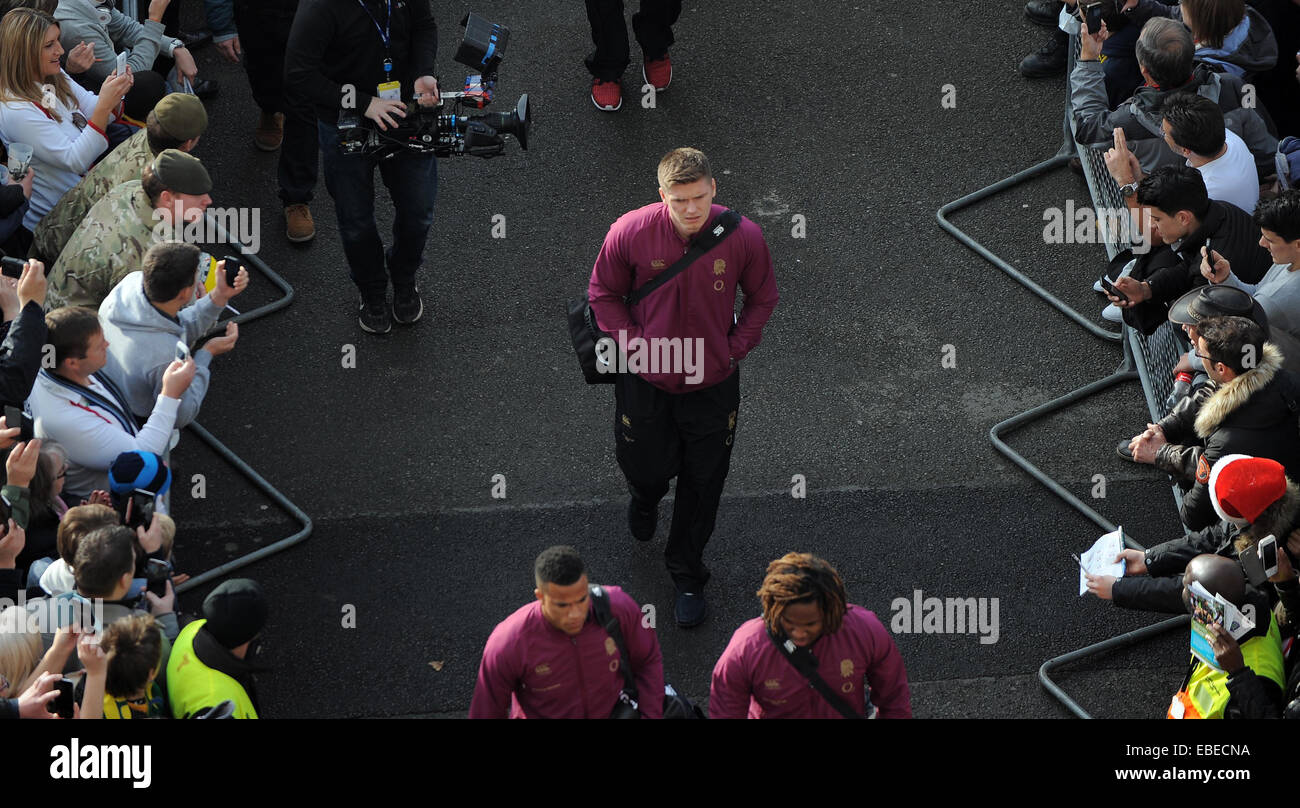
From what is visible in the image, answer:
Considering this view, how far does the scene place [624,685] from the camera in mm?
4836

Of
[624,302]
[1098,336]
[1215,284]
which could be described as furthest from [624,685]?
[1098,336]

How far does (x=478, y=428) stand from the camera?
23.8 ft

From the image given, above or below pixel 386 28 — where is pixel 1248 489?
below

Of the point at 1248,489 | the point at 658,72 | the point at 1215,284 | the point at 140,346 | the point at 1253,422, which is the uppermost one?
the point at 658,72

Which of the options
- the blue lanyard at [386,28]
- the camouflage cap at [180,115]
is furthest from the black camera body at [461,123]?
the camouflage cap at [180,115]

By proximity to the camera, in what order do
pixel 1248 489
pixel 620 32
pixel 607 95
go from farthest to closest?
pixel 607 95
pixel 620 32
pixel 1248 489

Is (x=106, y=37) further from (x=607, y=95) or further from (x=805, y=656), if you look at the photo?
(x=805, y=656)

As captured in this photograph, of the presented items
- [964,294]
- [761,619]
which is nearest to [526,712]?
[761,619]

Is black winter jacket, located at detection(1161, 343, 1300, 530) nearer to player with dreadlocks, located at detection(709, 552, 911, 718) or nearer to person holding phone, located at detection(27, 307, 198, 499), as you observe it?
player with dreadlocks, located at detection(709, 552, 911, 718)

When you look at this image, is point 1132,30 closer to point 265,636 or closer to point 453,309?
point 453,309

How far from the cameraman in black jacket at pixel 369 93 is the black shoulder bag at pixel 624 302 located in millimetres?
1584

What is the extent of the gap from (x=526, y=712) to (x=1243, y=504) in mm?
2751

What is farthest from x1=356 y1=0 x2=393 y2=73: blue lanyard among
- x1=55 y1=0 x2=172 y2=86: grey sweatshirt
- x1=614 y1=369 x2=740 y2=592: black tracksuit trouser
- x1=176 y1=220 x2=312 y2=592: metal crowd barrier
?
x1=614 y1=369 x2=740 y2=592: black tracksuit trouser

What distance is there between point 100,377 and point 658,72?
15.6ft
